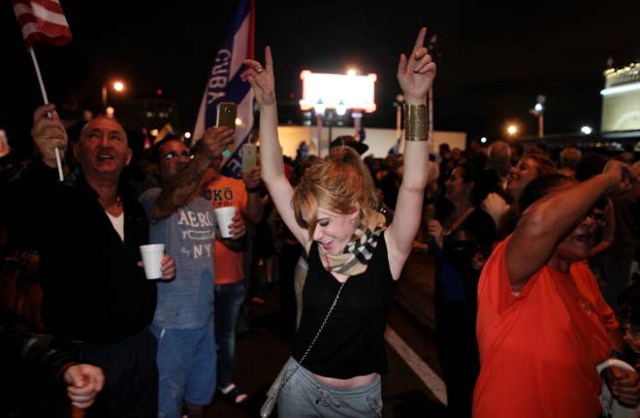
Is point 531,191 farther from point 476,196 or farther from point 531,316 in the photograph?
point 476,196

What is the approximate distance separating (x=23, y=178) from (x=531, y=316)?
279 cm

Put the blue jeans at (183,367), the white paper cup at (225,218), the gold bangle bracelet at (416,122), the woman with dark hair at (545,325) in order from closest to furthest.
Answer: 1. the woman with dark hair at (545,325)
2. the gold bangle bracelet at (416,122)
3. the blue jeans at (183,367)
4. the white paper cup at (225,218)

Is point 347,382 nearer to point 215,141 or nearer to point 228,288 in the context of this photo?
point 215,141

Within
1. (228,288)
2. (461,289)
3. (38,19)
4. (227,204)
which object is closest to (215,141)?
(38,19)

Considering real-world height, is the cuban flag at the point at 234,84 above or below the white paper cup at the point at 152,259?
above

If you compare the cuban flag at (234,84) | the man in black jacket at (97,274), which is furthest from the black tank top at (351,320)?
the cuban flag at (234,84)

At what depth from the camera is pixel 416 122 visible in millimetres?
2242

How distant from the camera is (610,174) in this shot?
1948 millimetres

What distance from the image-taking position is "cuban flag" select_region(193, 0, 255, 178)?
6.02 metres

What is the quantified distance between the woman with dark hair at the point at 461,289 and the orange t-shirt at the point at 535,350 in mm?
1413

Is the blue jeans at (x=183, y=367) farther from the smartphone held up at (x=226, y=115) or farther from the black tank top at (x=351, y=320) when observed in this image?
the smartphone held up at (x=226, y=115)

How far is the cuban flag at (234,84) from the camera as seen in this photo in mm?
Answer: 6023

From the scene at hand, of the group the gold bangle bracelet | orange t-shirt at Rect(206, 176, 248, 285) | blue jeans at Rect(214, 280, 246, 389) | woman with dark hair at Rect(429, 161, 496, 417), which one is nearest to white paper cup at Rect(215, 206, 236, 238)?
orange t-shirt at Rect(206, 176, 248, 285)

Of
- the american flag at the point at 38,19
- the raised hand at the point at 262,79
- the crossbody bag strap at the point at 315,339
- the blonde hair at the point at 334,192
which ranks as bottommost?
the crossbody bag strap at the point at 315,339
